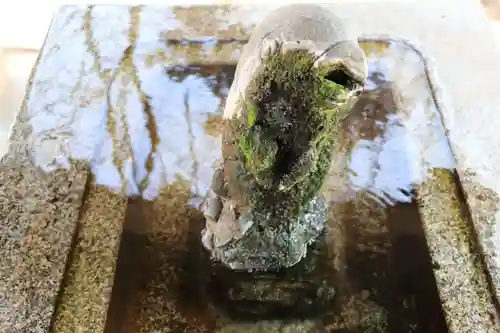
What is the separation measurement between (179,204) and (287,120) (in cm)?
33

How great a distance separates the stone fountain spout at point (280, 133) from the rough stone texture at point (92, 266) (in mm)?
139

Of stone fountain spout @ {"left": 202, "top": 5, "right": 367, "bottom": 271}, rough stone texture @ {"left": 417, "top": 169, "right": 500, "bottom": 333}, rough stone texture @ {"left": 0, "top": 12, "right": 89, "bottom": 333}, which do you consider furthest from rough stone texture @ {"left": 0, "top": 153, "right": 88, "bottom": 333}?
rough stone texture @ {"left": 417, "top": 169, "right": 500, "bottom": 333}

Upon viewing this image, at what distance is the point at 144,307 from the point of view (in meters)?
0.93

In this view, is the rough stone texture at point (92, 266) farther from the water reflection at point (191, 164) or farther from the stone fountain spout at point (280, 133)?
the stone fountain spout at point (280, 133)

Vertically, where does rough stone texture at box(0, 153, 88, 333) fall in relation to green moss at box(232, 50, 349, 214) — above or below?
below

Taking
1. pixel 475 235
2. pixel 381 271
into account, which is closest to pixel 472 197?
pixel 475 235

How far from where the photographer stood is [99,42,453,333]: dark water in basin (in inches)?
36.5

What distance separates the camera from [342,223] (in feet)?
3.38

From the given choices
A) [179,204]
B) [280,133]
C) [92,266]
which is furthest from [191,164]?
[280,133]

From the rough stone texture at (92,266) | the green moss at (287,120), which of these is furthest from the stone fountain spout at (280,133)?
the rough stone texture at (92,266)

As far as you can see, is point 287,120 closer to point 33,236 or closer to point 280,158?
point 280,158

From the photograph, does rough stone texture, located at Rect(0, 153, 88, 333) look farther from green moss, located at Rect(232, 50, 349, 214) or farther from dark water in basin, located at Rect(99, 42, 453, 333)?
green moss, located at Rect(232, 50, 349, 214)

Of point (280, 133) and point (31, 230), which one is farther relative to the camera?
point (31, 230)

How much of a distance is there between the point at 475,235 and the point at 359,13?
1.70 ft
